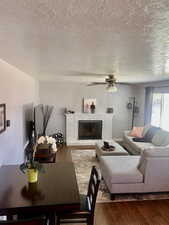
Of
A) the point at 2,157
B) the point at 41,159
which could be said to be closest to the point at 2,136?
the point at 2,157

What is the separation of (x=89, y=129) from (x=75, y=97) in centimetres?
133

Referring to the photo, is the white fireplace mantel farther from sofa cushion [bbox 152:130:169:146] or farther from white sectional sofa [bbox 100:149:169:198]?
white sectional sofa [bbox 100:149:169:198]

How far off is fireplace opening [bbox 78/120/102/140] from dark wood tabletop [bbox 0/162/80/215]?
14.6 feet

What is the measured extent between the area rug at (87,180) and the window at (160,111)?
2.50 m

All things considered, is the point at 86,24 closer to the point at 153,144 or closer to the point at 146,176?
the point at 146,176

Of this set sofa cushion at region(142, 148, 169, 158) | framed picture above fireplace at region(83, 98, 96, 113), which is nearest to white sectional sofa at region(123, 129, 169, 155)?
sofa cushion at region(142, 148, 169, 158)

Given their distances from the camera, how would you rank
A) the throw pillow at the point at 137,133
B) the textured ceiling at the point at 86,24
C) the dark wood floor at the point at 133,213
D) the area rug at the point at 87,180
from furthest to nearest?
the throw pillow at the point at 137,133, the area rug at the point at 87,180, the dark wood floor at the point at 133,213, the textured ceiling at the point at 86,24

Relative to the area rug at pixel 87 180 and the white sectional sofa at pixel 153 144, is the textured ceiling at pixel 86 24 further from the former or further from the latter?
the white sectional sofa at pixel 153 144

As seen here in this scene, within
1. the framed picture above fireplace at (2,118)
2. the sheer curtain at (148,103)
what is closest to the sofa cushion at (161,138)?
the sheer curtain at (148,103)

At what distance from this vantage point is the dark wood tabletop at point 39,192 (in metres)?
1.58

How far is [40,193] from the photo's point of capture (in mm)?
1784

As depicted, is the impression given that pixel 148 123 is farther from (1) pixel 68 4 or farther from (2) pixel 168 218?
(1) pixel 68 4

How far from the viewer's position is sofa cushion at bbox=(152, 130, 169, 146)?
4848mm

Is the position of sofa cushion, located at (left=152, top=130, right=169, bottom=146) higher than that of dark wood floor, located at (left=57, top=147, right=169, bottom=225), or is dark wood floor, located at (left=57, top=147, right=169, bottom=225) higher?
sofa cushion, located at (left=152, top=130, right=169, bottom=146)
